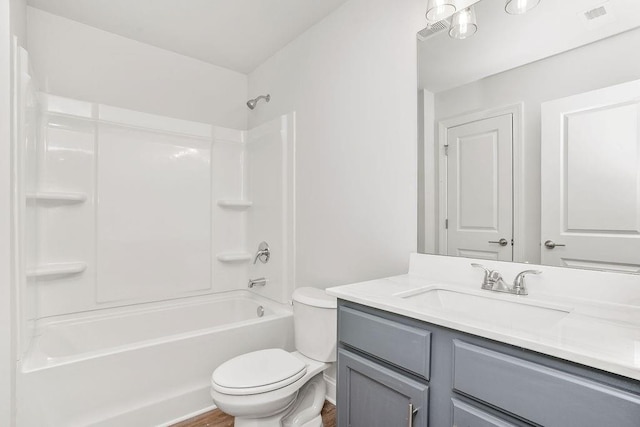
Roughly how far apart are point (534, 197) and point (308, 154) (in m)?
1.43

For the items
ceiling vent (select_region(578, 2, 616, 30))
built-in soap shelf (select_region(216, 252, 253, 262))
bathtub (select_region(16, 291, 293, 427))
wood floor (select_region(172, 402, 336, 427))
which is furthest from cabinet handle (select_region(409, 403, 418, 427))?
built-in soap shelf (select_region(216, 252, 253, 262))

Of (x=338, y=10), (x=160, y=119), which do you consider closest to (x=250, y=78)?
(x=160, y=119)

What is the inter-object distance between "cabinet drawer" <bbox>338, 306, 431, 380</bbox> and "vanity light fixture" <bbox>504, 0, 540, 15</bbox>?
1322 millimetres

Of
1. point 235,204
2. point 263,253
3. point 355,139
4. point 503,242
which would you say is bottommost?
point 263,253

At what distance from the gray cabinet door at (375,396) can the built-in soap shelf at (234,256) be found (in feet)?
5.65

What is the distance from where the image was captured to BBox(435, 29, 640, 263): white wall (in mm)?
1084

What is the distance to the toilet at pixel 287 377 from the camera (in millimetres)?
1411

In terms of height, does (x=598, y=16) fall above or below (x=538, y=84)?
above

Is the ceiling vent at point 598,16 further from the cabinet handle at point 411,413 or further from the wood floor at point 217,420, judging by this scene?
the wood floor at point 217,420

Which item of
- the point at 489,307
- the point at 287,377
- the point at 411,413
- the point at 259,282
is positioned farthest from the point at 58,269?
the point at 489,307

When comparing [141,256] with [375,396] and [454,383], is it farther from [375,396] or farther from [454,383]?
[454,383]

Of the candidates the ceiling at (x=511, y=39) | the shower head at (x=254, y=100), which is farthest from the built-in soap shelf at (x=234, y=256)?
the ceiling at (x=511, y=39)

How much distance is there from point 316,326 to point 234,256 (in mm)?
1306

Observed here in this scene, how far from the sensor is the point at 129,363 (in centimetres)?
172
